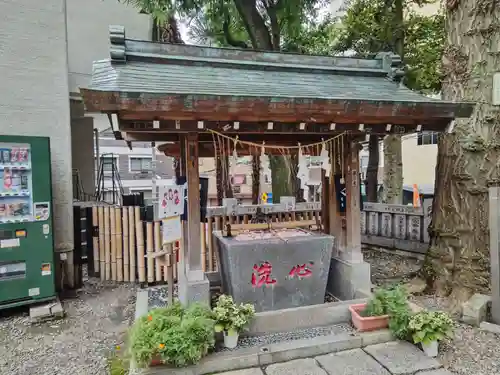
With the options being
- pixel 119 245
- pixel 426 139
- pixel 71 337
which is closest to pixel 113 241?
pixel 119 245

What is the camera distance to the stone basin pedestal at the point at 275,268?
4.82 m

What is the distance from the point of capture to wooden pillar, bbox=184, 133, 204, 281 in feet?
15.2

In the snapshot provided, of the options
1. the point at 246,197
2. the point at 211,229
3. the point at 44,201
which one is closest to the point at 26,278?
the point at 44,201

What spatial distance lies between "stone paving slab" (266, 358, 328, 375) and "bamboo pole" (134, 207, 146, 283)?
160 inches

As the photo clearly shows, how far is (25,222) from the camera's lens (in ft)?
18.2

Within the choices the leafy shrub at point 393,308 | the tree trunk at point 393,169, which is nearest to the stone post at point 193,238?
the leafy shrub at point 393,308

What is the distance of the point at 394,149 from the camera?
1247cm

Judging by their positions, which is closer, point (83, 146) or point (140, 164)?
point (83, 146)

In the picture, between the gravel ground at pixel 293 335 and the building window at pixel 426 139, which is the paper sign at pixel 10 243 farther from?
the building window at pixel 426 139

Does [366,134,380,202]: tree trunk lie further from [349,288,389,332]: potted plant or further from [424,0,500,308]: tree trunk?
[349,288,389,332]: potted plant

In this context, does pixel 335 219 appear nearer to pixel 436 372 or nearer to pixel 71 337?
pixel 436 372

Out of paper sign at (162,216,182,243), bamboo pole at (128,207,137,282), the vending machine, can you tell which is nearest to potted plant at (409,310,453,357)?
paper sign at (162,216,182,243)

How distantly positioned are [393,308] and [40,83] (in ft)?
23.0

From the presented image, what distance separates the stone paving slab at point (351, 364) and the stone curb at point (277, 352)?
9 cm
